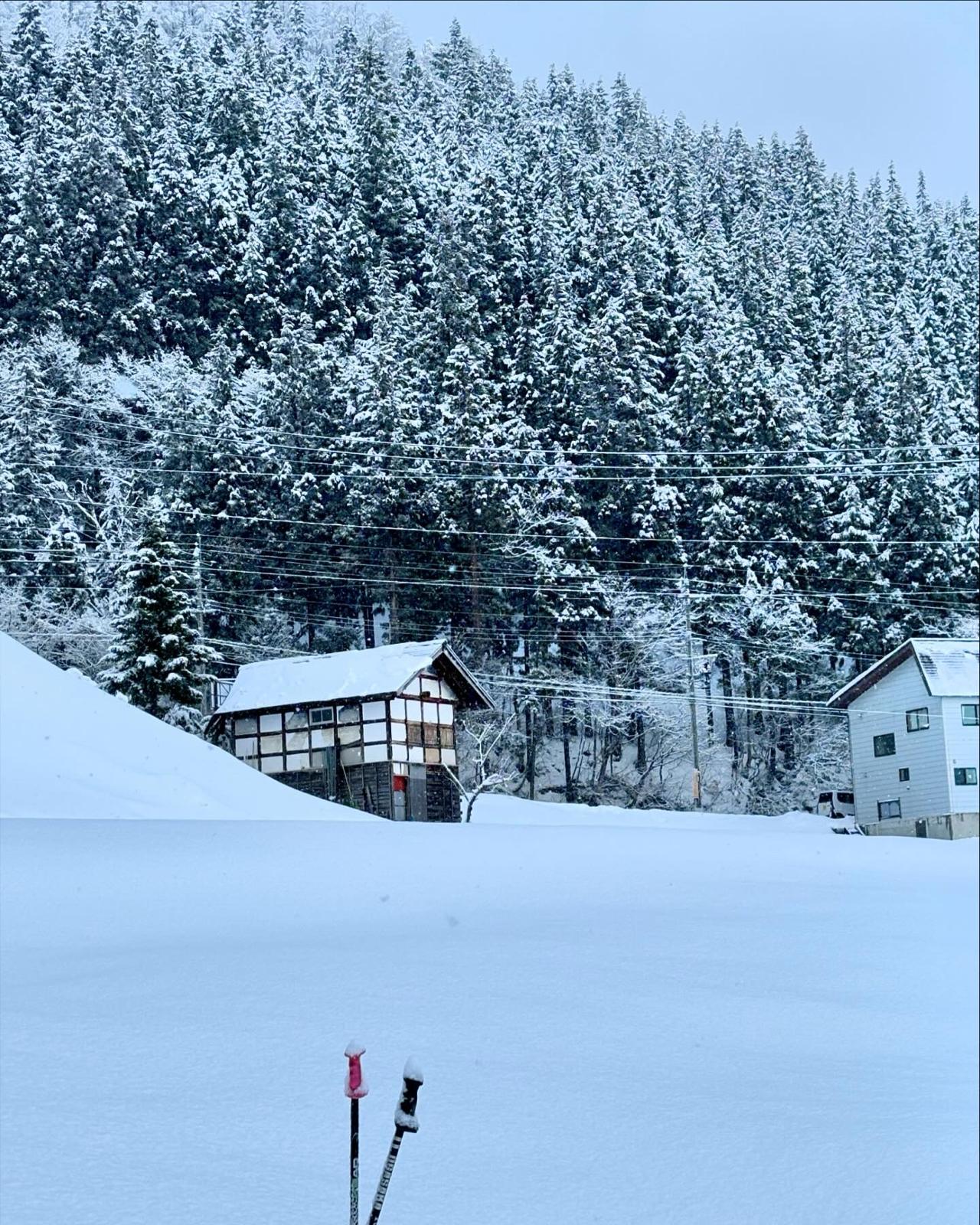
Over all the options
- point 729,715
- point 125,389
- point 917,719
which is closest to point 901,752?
point 917,719

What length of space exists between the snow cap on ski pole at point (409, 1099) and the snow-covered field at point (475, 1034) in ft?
5.19

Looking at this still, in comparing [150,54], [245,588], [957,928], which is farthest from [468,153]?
[957,928]

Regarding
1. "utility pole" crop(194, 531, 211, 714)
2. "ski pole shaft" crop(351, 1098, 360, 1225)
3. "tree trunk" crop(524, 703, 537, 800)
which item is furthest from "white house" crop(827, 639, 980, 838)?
"ski pole shaft" crop(351, 1098, 360, 1225)

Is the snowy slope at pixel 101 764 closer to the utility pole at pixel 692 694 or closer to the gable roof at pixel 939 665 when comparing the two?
the gable roof at pixel 939 665

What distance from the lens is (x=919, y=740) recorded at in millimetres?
43750

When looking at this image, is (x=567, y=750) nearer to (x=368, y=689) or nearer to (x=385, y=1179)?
(x=368, y=689)

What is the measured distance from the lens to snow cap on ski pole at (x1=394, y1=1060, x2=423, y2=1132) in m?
4.63

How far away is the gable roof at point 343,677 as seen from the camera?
4000cm

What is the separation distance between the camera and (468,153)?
7575 centimetres

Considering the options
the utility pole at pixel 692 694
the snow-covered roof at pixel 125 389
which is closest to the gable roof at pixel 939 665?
the utility pole at pixel 692 694

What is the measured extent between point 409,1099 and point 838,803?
1889 inches

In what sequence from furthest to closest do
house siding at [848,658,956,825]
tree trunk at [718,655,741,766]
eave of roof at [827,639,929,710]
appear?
tree trunk at [718,655,741,766] < eave of roof at [827,639,929,710] < house siding at [848,658,956,825]

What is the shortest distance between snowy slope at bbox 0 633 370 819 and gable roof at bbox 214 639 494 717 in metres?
11.3

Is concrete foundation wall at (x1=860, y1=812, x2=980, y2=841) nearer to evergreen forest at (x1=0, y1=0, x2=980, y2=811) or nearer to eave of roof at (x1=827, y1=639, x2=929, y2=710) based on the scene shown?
eave of roof at (x1=827, y1=639, x2=929, y2=710)
